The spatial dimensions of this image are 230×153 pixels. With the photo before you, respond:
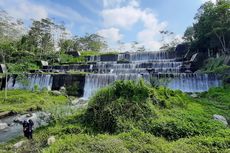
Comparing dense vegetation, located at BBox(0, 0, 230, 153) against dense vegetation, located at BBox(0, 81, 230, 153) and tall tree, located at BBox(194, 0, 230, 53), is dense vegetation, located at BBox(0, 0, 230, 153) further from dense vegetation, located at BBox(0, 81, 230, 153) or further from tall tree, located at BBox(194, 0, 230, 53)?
tall tree, located at BBox(194, 0, 230, 53)

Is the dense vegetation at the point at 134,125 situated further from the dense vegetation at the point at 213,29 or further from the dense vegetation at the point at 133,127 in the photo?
the dense vegetation at the point at 213,29

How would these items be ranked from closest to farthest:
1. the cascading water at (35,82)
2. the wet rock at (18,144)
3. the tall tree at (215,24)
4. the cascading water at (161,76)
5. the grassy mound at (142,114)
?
the grassy mound at (142,114), the wet rock at (18,144), the cascading water at (161,76), the tall tree at (215,24), the cascading water at (35,82)

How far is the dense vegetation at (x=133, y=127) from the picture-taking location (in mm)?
6414

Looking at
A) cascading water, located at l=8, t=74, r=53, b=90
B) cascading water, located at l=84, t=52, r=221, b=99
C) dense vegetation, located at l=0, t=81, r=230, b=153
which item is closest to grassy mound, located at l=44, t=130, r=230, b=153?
dense vegetation, located at l=0, t=81, r=230, b=153

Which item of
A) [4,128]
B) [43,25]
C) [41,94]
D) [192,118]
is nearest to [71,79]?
[41,94]

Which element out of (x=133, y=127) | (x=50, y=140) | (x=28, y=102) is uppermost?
(x=133, y=127)

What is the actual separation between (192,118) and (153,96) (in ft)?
6.67

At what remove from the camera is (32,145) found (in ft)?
26.4

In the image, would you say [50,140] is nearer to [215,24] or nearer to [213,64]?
[213,64]

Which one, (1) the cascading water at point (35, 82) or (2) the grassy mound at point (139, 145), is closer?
(2) the grassy mound at point (139, 145)

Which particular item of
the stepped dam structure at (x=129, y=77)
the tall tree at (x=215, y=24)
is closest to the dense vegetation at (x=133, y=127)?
the stepped dam structure at (x=129, y=77)

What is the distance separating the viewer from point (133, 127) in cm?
788

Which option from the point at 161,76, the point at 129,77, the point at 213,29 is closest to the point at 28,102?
the point at 129,77

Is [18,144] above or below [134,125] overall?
below
